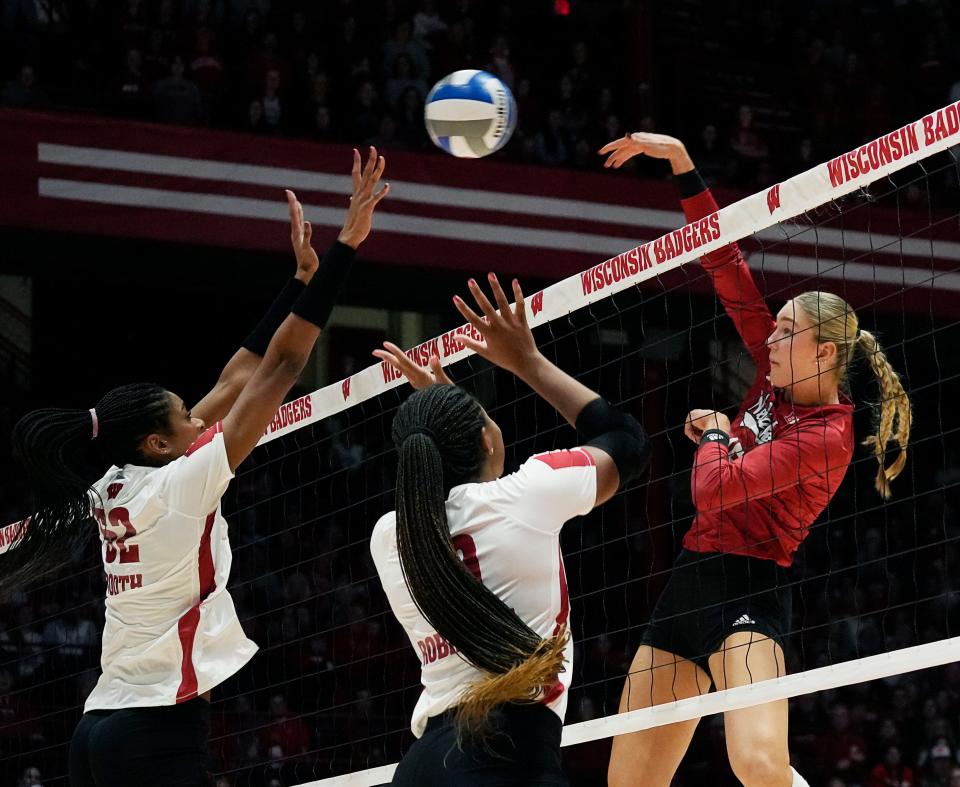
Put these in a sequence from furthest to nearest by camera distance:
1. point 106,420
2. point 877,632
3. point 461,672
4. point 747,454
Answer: point 877,632 < point 747,454 < point 106,420 < point 461,672

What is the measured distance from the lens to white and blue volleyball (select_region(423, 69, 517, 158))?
21.1 feet

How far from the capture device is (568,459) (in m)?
3.59

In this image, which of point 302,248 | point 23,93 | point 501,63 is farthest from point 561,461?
point 501,63

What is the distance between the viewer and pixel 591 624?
13.8 metres

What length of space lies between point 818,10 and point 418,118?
7087mm

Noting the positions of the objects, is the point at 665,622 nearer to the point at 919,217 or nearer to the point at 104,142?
the point at 104,142

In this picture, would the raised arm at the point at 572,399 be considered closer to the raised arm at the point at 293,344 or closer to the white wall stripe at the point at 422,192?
the raised arm at the point at 293,344

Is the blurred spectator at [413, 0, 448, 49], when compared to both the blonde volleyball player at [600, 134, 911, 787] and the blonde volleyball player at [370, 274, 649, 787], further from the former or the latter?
the blonde volleyball player at [370, 274, 649, 787]

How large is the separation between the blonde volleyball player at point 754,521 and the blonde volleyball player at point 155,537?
4.30 ft

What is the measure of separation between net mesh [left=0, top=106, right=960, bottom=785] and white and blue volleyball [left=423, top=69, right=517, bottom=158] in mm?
4294

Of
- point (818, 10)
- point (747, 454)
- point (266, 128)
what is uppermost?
point (818, 10)

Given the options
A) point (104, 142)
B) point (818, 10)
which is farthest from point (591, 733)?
point (818, 10)

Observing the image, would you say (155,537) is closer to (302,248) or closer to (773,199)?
(302,248)

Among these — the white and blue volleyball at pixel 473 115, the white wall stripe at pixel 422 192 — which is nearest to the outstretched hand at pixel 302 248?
the white and blue volleyball at pixel 473 115
